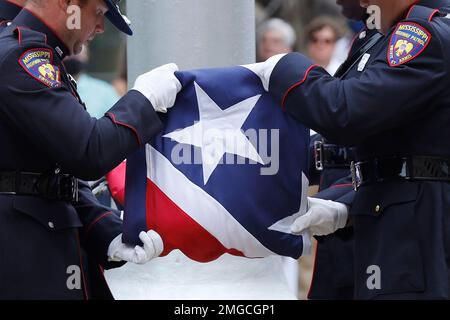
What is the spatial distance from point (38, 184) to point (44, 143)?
185mm

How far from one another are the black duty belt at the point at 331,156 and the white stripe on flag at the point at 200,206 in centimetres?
91

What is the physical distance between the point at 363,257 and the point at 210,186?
613mm

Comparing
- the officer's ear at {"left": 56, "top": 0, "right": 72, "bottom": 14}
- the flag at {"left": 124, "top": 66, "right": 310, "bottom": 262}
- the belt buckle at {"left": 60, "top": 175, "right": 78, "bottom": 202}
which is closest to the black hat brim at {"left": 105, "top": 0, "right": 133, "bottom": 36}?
the officer's ear at {"left": 56, "top": 0, "right": 72, "bottom": 14}

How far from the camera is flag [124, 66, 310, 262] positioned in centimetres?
424

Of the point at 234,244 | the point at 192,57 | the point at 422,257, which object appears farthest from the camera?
the point at 192,57

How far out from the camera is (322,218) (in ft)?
14.3

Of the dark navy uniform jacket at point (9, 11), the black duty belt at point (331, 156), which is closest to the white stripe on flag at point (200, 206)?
the dark navy uniform jacket at point (9, 11)

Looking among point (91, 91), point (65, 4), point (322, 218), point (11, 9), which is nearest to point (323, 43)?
point (91, 91)

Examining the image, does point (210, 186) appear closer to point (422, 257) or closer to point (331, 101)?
point (331, 101)

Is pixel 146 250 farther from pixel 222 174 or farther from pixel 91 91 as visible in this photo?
pixel 91 91

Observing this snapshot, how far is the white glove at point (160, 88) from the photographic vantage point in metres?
4.21

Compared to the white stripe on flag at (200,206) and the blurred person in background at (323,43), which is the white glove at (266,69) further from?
the blurred person in background at (323,43)

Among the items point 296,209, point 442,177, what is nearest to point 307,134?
point 296,209

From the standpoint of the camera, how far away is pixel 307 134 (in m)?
4.37
